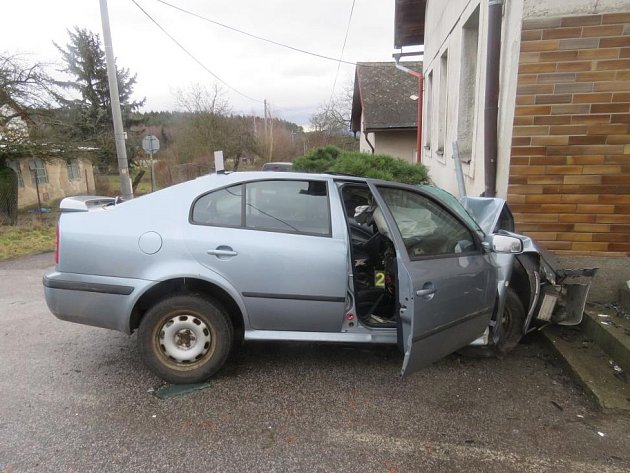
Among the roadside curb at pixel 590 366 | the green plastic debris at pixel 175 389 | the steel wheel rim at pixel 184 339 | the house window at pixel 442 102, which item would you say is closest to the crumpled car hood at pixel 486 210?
the roadside curb at pixel 590 366

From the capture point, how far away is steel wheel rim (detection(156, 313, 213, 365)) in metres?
3.05

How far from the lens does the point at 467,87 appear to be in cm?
662

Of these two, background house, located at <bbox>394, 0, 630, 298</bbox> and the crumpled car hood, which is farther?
background house, located at <bbox>394, 0, 630, 298</bbox>

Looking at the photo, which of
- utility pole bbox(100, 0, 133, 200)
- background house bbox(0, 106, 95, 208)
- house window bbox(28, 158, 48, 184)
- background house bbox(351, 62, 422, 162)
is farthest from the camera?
house window bbox(28, 158, 48, 184)

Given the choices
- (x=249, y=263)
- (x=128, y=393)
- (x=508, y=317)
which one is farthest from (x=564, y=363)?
(x=128, y=393)

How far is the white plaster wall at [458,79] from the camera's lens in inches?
166

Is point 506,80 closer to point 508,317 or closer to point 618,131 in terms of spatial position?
point 618,131

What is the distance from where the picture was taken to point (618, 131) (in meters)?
3.88

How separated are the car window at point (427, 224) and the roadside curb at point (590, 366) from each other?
115 cm

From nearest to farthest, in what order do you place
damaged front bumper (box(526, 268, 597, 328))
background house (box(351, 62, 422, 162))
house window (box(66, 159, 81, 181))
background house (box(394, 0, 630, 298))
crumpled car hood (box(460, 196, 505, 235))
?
1. damaged front bumper (box(526, 268, 597, 328))
2. crumpled car hood (box(460, 196, 505, 235))
3. background house (box(394, 0, 630, 298))
4. background house (box(351, 62, 422, 162))
5. house window (box(66, 159, 81, 181))

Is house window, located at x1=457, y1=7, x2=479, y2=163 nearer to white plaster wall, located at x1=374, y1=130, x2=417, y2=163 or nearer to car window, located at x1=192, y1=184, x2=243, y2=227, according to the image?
car window, located at x1=192, y1=184, x2=243, y2=227

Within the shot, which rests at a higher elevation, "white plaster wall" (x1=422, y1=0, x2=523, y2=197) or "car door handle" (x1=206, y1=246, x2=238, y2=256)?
"white plaster wall" (x1=422, y1=0, x2=523, y2=197)

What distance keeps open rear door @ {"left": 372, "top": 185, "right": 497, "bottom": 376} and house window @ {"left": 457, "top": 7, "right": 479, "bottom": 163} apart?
133 inches

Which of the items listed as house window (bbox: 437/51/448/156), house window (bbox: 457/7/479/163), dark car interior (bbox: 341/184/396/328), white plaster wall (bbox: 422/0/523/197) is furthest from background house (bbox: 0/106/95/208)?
dark car interior (bbox: 341/184/396/328)
